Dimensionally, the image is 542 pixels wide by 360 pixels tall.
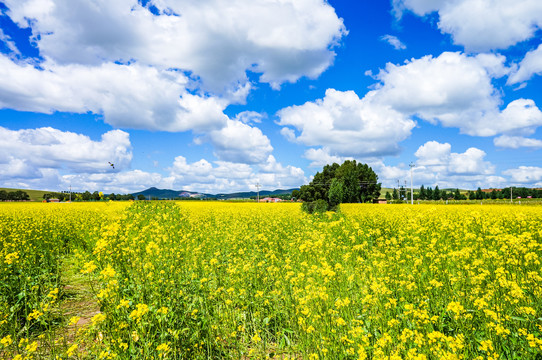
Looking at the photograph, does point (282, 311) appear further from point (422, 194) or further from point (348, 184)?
point (422, 194)

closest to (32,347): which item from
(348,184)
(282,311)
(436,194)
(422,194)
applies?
(282,311)

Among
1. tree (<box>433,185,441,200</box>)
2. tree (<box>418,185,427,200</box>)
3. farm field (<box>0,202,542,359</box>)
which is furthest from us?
tree (<box>433,185,441,200</box>)

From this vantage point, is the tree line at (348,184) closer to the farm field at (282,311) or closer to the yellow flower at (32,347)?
the farm field at (282,311)

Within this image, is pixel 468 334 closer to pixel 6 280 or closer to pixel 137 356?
pixel 137 356

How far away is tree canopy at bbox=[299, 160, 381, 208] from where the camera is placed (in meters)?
63.3

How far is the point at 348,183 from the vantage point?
211ft

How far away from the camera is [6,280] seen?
18.5 feet

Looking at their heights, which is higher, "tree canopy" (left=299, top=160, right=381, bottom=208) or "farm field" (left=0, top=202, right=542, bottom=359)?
"tree canopy" (left=299, top=160, right=381, bottom=208)

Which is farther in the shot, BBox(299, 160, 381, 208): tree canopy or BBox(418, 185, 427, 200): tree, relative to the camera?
BBox(418, 185, 427, 200): tree

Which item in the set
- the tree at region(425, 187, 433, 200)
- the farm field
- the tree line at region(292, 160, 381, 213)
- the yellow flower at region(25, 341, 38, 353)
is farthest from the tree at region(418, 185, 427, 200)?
the yellow flower at region(25, 341, 38, 353)

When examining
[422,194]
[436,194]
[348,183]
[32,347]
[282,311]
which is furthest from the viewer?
[422,194]

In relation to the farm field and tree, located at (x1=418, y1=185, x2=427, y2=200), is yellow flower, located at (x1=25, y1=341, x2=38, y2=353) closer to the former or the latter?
the farm field

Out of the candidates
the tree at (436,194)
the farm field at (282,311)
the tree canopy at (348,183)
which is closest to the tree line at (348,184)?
the tree canopy at (348,183)

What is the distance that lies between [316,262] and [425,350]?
3.20 metres
